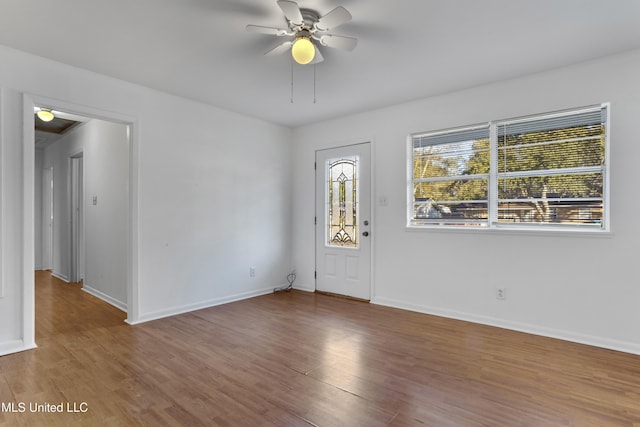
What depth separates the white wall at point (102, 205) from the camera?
Result: 4.29 meters

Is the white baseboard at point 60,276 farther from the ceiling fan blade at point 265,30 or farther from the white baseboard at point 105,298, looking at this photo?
the ceiling fan blade at point 265,30

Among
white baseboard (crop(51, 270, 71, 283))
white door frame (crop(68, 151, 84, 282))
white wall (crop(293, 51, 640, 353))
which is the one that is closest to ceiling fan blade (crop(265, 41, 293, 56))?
white wall (crop(293, 51, 640, 353))

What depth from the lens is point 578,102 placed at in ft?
10.4

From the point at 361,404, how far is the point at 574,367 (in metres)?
1.80

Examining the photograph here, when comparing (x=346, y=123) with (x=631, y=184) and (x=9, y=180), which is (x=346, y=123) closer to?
(x=631, y=184)

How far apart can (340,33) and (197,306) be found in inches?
137

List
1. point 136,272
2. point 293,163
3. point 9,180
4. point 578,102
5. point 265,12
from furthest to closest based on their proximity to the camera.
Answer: point 293,163
point 136,272
point 578,102
point 9,180
point 265,12

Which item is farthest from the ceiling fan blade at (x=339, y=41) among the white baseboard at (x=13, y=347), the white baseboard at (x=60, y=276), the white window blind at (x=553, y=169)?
the white baseboard at (x=60, y=276)

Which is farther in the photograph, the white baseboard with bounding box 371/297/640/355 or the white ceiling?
the white baseboard with bounding box 371/297/640/355

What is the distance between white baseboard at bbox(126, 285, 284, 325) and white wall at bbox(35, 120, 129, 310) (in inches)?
25.3

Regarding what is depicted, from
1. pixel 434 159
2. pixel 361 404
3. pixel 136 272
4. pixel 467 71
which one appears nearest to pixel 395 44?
pixel 467 71

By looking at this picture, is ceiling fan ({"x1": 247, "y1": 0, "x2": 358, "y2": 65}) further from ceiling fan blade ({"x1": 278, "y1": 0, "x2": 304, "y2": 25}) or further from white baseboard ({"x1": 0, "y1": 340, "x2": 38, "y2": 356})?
white baseboard ({"x1": 0, "y1": 340, "x2": 38, "y2": 356})

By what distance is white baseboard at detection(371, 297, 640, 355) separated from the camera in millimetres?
2939

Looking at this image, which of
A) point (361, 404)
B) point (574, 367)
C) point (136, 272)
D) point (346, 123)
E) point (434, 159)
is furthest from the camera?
point (346, 123)
